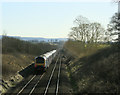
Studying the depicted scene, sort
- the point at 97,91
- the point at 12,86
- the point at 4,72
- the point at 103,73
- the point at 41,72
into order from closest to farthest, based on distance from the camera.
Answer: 1. the point at 97,91
2. the point at 103,73
3. the point at 12,86
4. the point at 4,72
5. the point at 41,72

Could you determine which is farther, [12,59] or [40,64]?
[12,59]

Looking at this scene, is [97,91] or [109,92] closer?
[109,92]

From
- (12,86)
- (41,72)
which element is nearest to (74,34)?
(41,72)

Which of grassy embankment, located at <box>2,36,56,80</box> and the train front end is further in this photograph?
the train front end

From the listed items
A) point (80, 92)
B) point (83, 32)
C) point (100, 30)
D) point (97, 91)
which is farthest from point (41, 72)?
point (100, 30)

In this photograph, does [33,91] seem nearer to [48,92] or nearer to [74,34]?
[48,92]

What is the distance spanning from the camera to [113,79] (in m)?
14.0

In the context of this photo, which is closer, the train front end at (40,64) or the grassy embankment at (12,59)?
the grassy embankment at (12,59)

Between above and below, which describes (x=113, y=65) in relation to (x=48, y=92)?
above

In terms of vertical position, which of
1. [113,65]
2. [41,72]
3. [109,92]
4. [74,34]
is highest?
[74,34]

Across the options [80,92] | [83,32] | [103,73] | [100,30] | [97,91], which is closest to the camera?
[97,91]

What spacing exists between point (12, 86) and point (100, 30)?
3230cm

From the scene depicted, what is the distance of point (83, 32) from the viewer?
42188mm

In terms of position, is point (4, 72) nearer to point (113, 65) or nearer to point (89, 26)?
point (113, 65)
